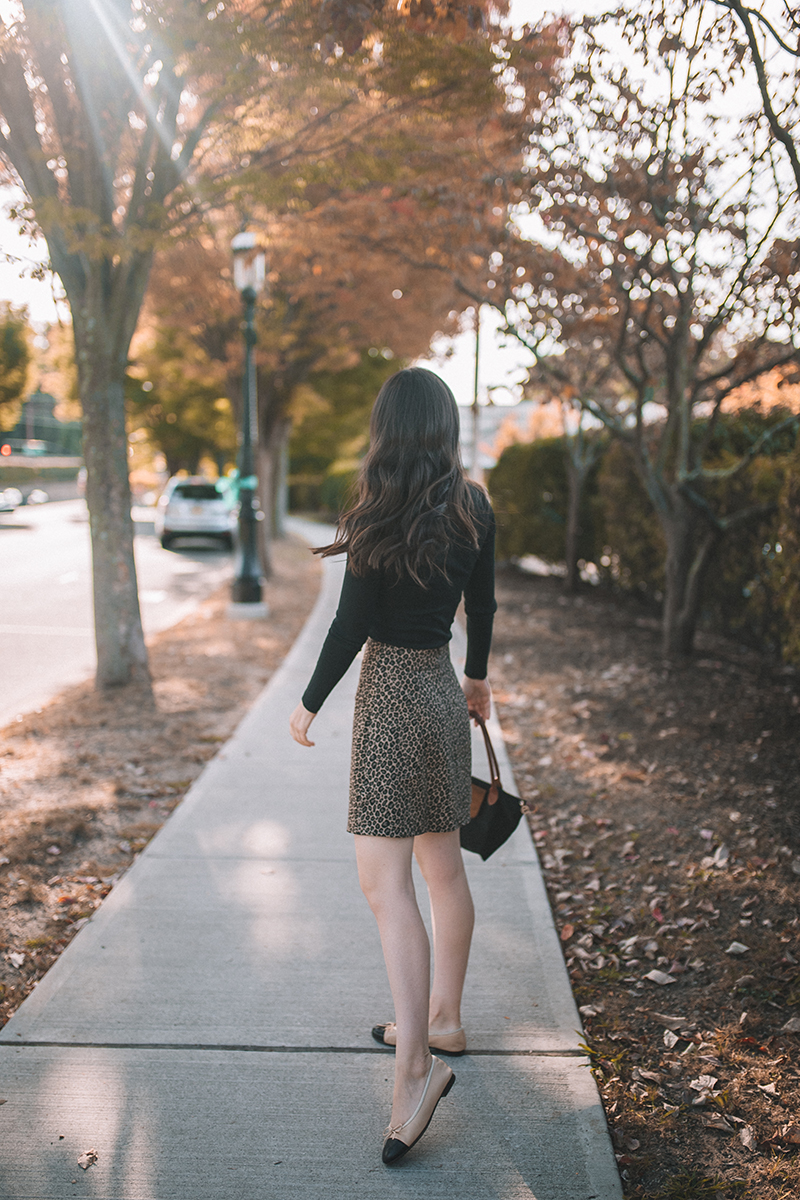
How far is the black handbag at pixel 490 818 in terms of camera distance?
280 centimetres

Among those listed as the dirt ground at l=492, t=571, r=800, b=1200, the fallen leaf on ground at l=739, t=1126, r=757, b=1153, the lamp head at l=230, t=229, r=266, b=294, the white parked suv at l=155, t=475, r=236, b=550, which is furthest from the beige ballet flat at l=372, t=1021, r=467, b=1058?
the white parked suv at l=155, t=475, r=236, b=550

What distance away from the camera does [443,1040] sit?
266cm

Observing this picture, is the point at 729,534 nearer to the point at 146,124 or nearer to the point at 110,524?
the point at 110,524

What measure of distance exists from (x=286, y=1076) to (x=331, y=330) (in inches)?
495

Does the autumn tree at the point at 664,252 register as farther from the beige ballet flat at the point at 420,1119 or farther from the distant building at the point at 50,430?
the distant building at the point at 50,430

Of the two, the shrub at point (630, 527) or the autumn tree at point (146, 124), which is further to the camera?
the shrub at point (630, 527)

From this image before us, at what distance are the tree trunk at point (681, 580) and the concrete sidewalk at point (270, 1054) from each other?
3.87 m

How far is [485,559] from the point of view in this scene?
251 centimetres

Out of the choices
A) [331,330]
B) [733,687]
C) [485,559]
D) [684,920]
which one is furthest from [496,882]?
[331,330]

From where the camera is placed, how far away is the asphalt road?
775 centimetres

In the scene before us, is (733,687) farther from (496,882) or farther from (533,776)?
(496,882)

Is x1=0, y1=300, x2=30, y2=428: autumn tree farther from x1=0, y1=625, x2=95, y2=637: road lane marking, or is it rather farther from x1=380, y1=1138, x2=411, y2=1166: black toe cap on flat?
x1=380, y1=1138, x2=411, y2=1166: black toe cap on flat

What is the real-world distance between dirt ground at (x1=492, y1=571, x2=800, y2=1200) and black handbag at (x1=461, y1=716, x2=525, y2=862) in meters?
0.72

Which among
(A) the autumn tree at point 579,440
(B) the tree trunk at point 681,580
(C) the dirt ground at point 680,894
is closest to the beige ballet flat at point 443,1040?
(C) the dirt ground at point 680,894
